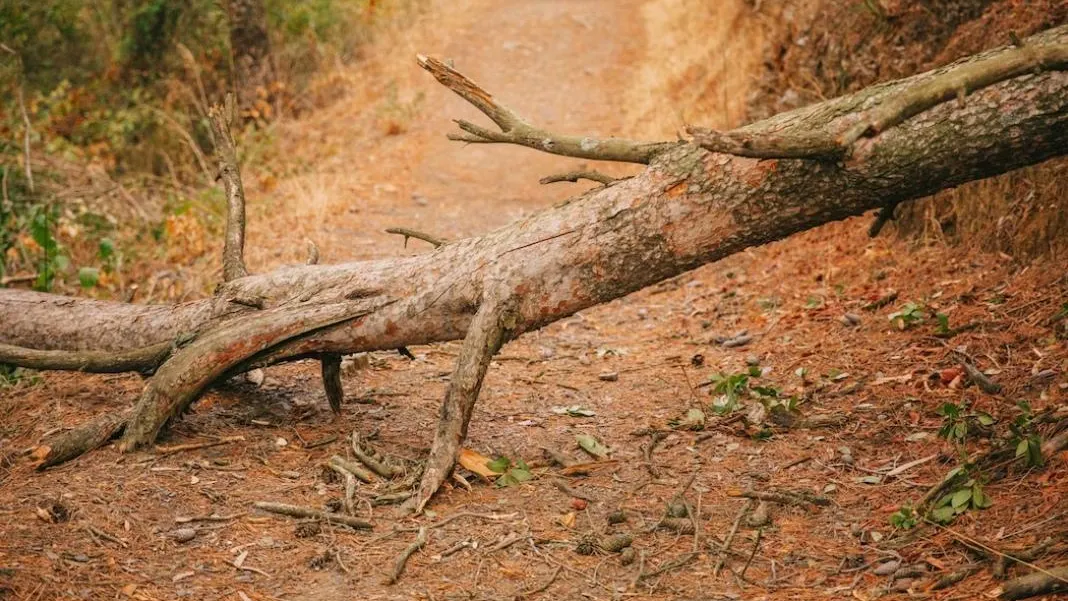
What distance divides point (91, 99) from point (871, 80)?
9.10 metres

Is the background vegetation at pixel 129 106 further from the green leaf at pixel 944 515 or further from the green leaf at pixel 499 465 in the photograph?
the green leaf at pixel 944 515

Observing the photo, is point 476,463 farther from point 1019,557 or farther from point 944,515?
point 1019,557

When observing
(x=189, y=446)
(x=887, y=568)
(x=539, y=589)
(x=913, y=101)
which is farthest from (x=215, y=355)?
(x=913, y=101)

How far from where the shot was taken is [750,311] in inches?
221

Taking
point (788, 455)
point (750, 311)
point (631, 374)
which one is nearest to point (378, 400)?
point (631, 374)

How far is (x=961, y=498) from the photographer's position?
3086 mm

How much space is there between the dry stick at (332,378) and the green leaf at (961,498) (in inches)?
99.3

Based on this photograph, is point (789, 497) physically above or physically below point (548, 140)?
below

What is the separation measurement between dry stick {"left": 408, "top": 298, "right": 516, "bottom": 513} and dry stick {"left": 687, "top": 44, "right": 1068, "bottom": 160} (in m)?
1.18

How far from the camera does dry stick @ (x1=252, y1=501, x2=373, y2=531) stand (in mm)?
3320

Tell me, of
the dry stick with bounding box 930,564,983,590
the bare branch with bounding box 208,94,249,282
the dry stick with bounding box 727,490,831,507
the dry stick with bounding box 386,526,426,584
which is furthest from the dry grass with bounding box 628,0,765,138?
the dry stick with bounding box 930,564,983,590

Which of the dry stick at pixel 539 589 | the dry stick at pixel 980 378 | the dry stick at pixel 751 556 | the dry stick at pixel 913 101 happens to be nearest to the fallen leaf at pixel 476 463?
the dry stick at pixel 539 589

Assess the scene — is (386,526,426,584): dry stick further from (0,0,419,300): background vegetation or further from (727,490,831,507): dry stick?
(0,0,419,300): background vegetation

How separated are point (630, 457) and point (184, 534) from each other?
5.83 ft
